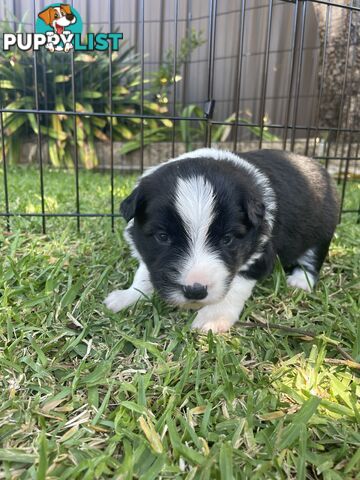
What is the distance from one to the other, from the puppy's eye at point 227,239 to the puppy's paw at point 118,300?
0.72m

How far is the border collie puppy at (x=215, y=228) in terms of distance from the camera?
194cm

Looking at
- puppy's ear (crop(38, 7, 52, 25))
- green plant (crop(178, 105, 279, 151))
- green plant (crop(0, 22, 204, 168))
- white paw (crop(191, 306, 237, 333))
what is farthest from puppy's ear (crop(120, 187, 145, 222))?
green plant (crop(178, 105, 279, 151))

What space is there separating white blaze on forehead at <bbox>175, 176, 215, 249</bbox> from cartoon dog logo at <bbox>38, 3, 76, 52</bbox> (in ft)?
9.00

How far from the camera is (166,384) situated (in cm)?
169

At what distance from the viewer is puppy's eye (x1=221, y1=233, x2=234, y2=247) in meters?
2.04

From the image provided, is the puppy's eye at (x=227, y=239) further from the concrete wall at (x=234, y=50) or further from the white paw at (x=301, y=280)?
the concrete wall at (x=234, y=50)

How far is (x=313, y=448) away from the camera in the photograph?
1.40m

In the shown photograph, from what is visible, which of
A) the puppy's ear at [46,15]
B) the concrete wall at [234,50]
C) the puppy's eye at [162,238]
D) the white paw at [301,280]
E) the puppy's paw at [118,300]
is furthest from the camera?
the concrete wall at [234,50]

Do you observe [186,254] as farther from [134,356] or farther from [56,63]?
[56,63]

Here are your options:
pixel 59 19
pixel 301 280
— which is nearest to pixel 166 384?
pixel 301 280

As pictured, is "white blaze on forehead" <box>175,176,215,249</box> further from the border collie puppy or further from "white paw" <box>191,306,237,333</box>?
"white paw" <box>191,306,237,333</box>

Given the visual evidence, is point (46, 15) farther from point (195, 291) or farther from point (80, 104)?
point (80, 104)

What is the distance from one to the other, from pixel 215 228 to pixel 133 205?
45cm

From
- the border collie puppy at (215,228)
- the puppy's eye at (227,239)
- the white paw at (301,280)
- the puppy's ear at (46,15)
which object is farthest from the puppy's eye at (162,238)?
the puppy's ear at (46,15)
